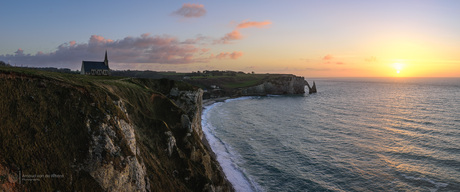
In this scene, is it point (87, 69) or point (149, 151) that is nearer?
point (149, 151)

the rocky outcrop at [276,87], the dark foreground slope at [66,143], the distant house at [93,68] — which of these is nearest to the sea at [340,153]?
the dark foreground slope at [66,143]

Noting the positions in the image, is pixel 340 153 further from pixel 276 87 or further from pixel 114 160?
pixel 276 87

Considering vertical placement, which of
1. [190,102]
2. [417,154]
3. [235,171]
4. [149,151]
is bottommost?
[235,171]

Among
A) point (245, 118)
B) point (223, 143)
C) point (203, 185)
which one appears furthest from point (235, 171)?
point (245, 118)

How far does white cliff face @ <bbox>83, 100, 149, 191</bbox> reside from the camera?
17.5 m

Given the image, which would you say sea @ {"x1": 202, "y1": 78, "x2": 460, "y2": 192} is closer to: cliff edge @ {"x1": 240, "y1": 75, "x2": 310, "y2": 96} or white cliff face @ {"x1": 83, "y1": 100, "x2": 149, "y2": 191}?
white cliff face @ {"x1": 83, "y1": 100, "x2": 149, "y2": 191}

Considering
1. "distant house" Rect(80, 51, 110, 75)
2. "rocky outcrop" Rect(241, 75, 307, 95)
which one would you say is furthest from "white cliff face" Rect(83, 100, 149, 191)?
"rocky outcrop" Rect(241, 75, 307, 95)

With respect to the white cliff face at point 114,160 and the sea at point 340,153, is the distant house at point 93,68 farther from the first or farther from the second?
the white cliff face at point 114,160

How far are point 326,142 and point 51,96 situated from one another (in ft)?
153

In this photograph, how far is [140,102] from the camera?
32.6 m

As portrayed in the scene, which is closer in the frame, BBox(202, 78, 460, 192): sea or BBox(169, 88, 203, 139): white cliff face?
BBox(202, 78, 460, 192): sea

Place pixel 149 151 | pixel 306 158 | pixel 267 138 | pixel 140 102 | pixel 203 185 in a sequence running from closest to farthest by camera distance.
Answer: pixel 149 151 < pixel 203 185 < pixel 140 102 < pixel 306 158 < pixel 267 138

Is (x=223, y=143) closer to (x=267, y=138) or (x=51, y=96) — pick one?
(x=267, y=138)

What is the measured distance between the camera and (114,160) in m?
18.3
